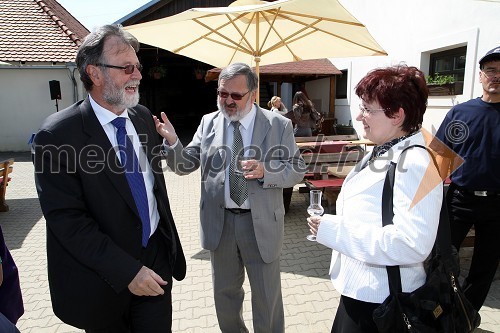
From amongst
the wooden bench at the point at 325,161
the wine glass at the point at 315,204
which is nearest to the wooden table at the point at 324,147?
the wooden bench at the point at 325,161

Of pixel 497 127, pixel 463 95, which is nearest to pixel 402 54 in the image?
pixel 463 95

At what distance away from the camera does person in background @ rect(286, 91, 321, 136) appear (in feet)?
23.7

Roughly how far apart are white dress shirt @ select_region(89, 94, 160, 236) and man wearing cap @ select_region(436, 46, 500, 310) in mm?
2335

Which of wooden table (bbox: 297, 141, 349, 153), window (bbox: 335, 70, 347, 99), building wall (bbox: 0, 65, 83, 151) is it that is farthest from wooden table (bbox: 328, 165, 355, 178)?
building wall (bbox: 0, 65, 83, 151)

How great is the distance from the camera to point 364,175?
1643 mm

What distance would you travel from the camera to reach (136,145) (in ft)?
6.47

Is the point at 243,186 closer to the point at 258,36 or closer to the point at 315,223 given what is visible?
the point at 315,223

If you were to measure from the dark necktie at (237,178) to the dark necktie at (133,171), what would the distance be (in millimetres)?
671

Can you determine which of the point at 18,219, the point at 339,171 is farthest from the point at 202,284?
the point at 18,219

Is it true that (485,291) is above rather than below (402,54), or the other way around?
below

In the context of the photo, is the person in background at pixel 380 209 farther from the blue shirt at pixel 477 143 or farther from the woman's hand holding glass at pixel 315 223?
the blue shirt at pixel 477 143

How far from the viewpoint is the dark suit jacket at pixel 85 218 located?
157 cm

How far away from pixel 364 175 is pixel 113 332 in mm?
1531

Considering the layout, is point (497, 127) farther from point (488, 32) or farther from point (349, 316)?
point (488, 32)
